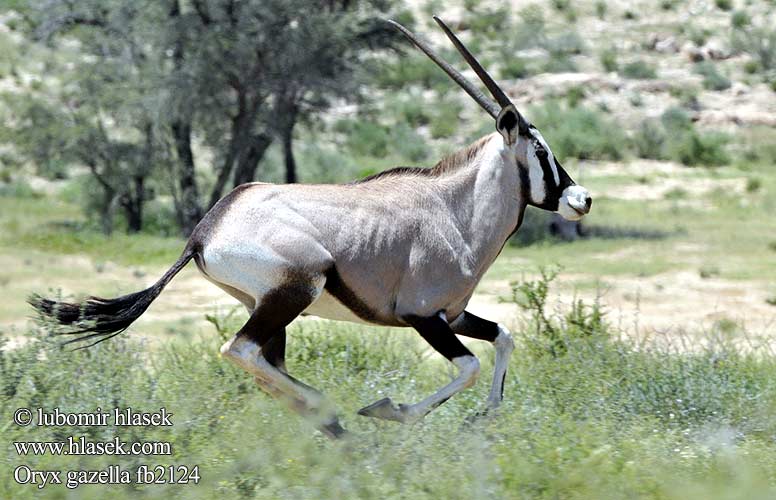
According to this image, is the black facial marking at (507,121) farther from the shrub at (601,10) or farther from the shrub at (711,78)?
the shrub at (601,10)

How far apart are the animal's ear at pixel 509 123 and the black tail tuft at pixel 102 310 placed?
1887 millimetres

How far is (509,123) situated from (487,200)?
0.46 meters

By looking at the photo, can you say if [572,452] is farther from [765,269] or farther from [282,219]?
[765,269]

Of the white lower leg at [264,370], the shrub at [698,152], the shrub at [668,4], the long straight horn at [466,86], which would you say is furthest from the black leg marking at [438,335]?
the shrub at [668,4]

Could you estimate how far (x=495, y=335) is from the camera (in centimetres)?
693

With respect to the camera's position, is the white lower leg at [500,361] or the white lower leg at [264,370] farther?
the white lower leg at [500,361]

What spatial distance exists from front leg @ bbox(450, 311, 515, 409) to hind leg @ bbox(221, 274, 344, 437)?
1002 mm

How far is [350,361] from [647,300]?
294 inches

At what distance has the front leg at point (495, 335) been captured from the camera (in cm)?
687

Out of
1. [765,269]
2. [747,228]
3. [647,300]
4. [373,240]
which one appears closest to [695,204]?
[747,228]

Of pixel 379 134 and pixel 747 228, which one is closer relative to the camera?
pixel 747 228

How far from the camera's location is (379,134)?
3316 centimetres

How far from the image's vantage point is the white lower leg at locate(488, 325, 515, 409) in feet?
22.4

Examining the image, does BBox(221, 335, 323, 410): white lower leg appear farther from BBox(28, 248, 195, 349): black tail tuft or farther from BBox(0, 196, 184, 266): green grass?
BBox(0, 196, 184, 266): green grass
